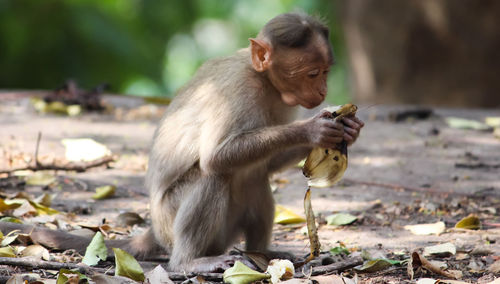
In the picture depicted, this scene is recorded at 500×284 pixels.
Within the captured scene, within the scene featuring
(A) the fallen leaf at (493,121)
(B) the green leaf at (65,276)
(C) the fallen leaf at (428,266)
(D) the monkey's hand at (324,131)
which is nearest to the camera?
(B) the green leaf at (65,276)

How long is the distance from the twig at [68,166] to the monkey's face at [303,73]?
2.75 m

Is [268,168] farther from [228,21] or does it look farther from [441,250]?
[228,21]

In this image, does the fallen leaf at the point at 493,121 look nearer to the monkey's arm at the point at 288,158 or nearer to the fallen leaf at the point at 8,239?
the monkey's arm at the point at 288,158

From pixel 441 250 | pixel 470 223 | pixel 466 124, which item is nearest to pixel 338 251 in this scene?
pixel 441 250

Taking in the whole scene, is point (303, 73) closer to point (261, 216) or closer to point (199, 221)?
point (261, 216)

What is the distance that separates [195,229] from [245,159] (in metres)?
0.57

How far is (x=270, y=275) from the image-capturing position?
423cm

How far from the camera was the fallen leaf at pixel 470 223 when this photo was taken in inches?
213

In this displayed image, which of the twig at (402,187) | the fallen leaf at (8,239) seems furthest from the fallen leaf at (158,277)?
the twig at (402,187)

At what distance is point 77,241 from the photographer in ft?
16.2

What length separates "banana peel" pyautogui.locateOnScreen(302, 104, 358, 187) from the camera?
4.73 metres

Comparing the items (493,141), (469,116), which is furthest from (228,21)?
(493,141)

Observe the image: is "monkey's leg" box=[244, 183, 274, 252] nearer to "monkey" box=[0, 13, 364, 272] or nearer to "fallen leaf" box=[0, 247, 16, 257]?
"monkey" box=[0, 13, 364, 272]

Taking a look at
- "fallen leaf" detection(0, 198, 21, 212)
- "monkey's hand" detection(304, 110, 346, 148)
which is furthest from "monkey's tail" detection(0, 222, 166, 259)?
"monkey's hand" detection(304, 110, 346, 148)
